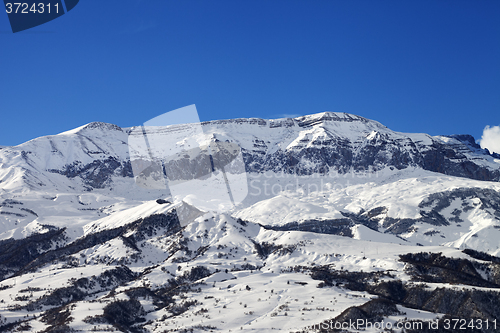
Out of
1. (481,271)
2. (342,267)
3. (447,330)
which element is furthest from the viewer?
(342,267)

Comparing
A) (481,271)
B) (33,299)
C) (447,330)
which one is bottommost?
(481,271)

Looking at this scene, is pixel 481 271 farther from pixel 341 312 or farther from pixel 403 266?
pixel 341 312

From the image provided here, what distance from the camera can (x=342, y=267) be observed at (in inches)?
7190

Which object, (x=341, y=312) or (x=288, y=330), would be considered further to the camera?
(x=341, y=312)

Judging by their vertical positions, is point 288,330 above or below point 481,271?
above

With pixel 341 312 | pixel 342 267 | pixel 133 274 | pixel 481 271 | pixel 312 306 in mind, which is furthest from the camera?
pixel 133 274

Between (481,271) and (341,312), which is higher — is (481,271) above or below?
below

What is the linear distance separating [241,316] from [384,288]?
167 ft

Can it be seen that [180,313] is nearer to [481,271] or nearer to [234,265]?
[234,265]

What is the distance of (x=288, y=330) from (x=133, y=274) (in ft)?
318

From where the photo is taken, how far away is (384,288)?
154625mm

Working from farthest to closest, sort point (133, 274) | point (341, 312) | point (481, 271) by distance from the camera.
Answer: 1. point (133, 274)
2. point (481, 271)
3. point (341, 312)

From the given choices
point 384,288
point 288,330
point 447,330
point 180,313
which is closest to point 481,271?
point 384,288

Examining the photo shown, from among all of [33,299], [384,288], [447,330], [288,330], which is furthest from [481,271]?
[33,299]
